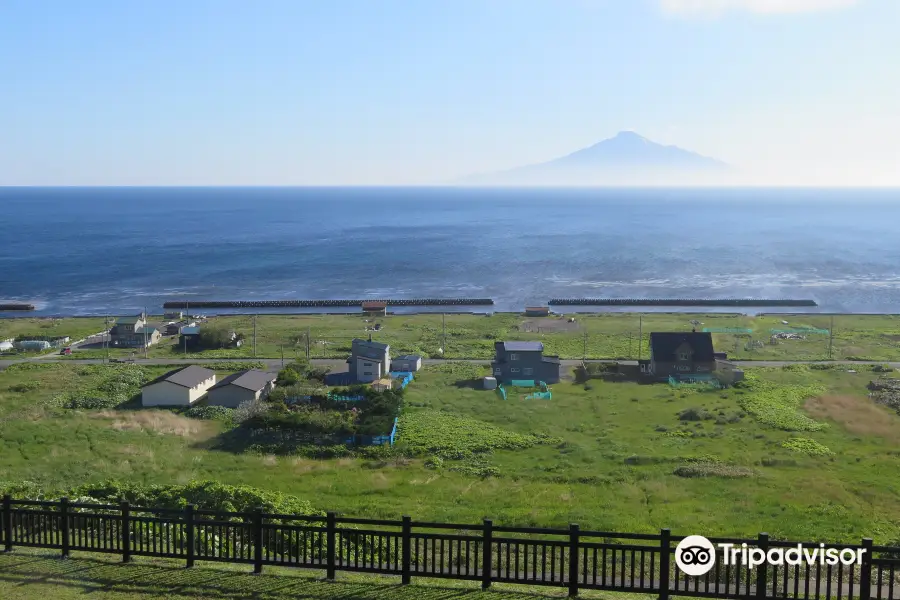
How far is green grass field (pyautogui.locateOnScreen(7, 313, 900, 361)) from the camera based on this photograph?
51.8 m

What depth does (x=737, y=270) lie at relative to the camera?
11900 cm

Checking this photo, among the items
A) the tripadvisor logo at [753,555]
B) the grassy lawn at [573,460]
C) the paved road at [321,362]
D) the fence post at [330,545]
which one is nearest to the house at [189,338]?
the paved road at [321,362]

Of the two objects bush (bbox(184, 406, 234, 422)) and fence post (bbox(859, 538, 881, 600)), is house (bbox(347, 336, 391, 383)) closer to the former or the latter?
bush (bbox(184, 406, 234, 422))

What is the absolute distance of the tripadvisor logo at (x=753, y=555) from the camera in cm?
1085

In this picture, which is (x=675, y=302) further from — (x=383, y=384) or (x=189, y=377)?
(x=189, y=377)

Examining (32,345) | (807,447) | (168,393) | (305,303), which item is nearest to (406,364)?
(168,393)

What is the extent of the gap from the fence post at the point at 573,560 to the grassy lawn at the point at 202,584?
159 millimetres

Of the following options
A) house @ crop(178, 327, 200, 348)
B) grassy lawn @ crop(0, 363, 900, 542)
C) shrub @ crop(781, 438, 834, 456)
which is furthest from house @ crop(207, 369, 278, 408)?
shrub @ crop(781, 438, 834, 456)

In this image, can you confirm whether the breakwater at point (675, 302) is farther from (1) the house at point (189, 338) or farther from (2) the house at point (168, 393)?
(2) the house at point (168, 393)

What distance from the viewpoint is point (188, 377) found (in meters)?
38.4

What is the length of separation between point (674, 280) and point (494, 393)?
7548cm

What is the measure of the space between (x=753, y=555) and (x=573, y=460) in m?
16.4

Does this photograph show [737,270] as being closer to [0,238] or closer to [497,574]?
[497,574]

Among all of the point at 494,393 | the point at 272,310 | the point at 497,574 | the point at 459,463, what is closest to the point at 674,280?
the point at 272,310
